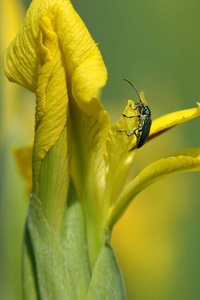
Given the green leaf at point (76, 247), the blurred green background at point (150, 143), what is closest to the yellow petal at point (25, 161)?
the blurred green background at point (150, 143)

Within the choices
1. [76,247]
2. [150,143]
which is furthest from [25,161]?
[150,143]

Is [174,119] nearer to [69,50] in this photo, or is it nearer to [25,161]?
[69,50]

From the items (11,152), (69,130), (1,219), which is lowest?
(1,219)

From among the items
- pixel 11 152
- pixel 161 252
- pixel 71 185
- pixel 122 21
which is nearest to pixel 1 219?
pixel 11 152

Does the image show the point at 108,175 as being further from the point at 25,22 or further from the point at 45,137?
the point at 25,22

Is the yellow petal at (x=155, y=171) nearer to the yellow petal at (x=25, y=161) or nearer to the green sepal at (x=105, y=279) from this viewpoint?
the green sepal at (x=105, y=279)

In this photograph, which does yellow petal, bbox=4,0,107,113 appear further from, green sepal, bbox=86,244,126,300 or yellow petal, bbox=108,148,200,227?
green sepal, bbox=86,244,126,300
